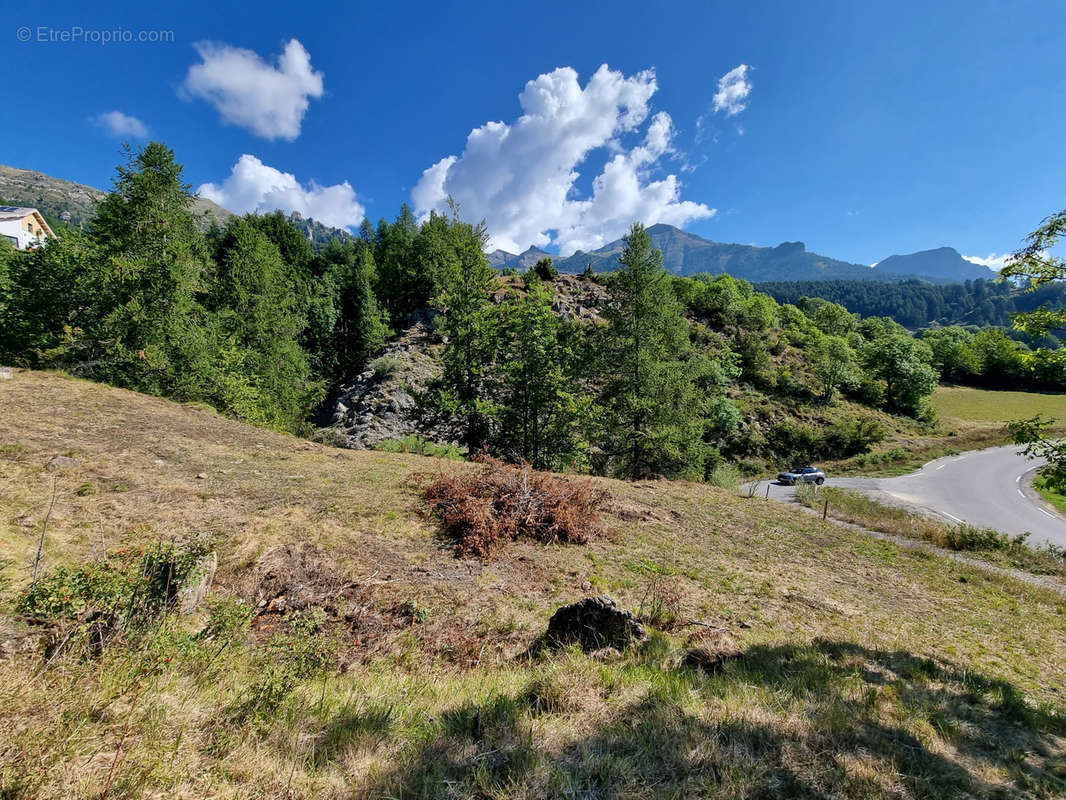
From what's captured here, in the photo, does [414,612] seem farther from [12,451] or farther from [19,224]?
[19,224]

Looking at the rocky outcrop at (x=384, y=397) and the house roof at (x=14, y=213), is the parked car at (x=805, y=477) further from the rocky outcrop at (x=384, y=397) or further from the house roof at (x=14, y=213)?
the house roof at (x=14, y=213)

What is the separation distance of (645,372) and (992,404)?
78.0 m

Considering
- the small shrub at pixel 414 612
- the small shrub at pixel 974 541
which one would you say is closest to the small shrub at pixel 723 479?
the small shrub at pixel 974 541

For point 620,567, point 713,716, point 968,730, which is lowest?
point 620,567

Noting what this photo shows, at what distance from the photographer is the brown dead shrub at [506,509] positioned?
8422 mm

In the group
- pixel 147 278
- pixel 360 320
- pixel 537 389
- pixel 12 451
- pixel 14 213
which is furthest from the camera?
pixel 14 213

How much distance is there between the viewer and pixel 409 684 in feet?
13.1

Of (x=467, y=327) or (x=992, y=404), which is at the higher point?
(x=467, y=327)

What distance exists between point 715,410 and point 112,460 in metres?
39.8

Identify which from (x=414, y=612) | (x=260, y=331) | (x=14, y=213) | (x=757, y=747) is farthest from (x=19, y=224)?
(x=757, y=747)

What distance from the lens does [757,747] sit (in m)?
3.13

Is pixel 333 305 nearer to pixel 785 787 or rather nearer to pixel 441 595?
pixel 441 595

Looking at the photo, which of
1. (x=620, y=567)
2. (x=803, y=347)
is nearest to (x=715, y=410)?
(x=803, y=347)

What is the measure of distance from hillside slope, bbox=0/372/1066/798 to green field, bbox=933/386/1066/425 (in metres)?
66.7
